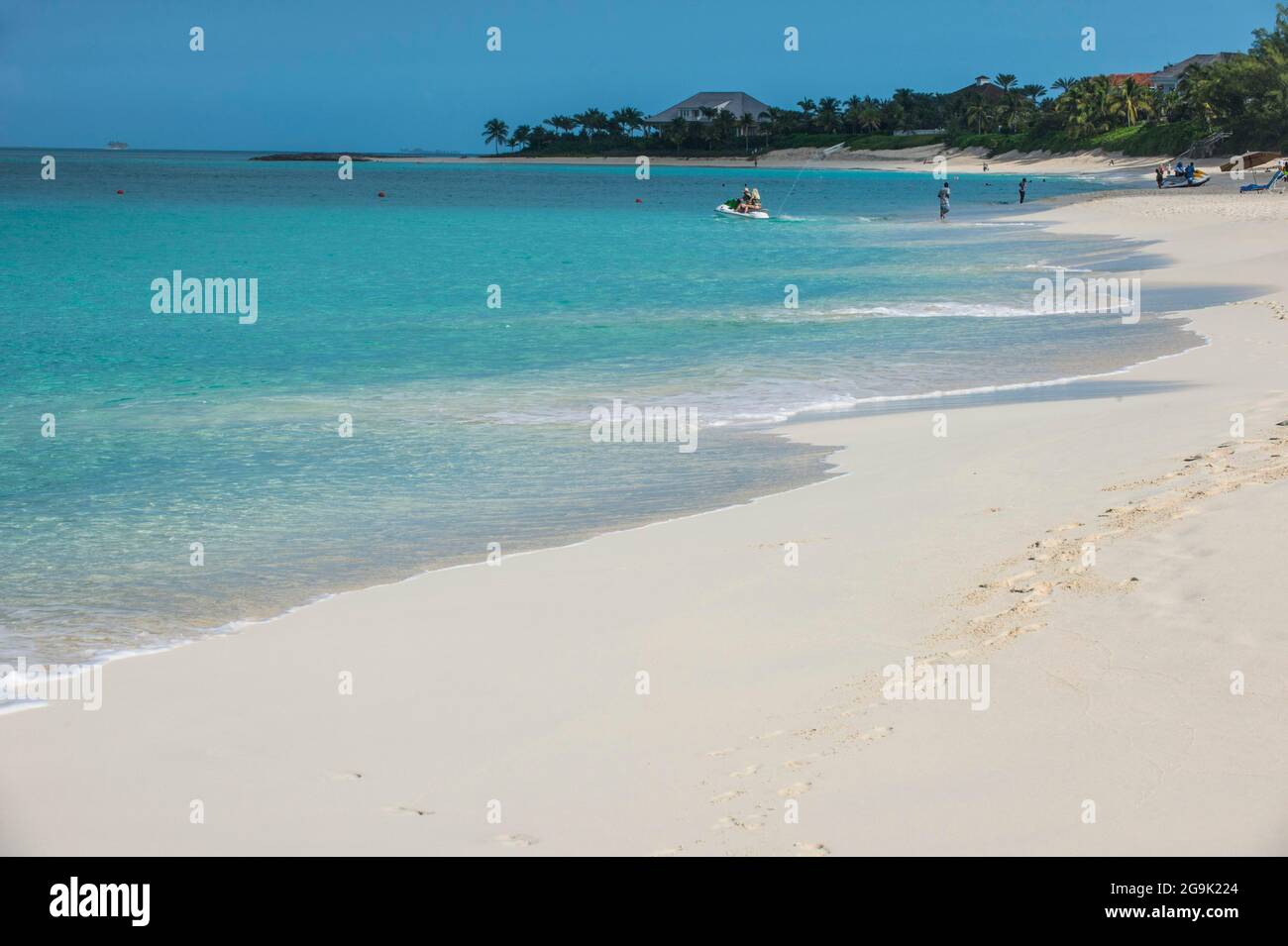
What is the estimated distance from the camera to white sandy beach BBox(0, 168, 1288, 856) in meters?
4.63

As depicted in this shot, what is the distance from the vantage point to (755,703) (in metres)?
5.73

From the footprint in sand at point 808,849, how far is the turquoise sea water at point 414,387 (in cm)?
442

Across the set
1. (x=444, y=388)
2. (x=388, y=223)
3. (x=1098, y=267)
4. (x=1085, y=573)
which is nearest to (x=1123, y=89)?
(x=388, y=223)

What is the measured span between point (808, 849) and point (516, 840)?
1066mm

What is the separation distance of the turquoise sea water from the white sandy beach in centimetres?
133

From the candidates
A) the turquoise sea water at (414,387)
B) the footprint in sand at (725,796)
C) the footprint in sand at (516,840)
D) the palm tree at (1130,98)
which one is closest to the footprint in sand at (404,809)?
the footprint in sand at (516,840)

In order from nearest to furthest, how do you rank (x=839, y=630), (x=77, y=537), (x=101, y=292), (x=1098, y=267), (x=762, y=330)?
1. (x=839, y=630)
2. (x=77, y=537)
3. (x=762, y=330)
4. (x=1098, y=267)
5. (x=101, y=292)

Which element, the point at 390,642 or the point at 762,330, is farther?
the point at 762,330

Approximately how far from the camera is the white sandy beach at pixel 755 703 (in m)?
4.63

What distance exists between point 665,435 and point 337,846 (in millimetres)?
8935

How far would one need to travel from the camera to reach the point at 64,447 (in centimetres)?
1356

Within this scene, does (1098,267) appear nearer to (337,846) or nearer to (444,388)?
(444,388)

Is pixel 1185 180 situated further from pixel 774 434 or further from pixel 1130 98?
pixel 1130 98

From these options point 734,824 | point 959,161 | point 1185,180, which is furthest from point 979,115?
point 734,824
